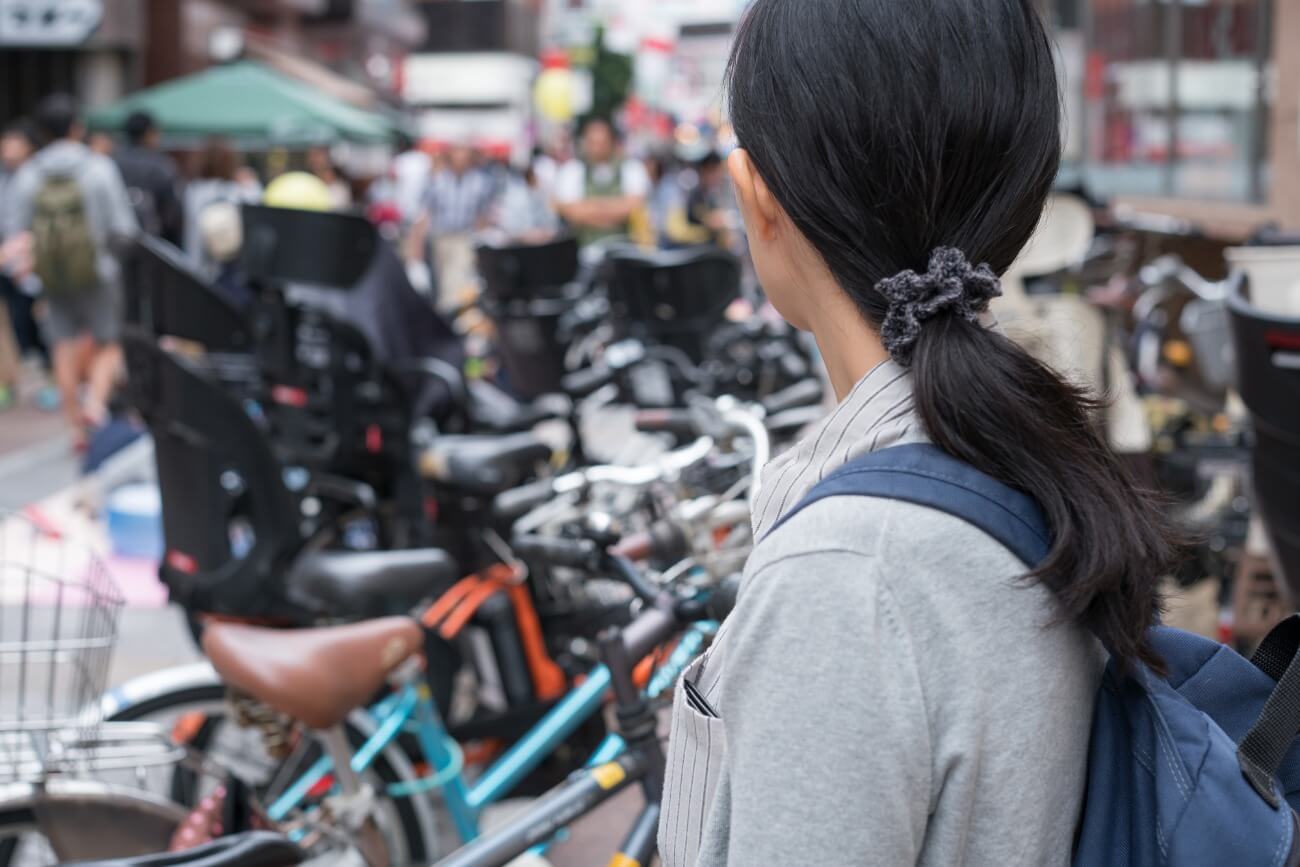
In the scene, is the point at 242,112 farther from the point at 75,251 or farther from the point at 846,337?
the point at 846,337

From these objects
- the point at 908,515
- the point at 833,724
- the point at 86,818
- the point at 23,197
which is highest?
the point at 908,515

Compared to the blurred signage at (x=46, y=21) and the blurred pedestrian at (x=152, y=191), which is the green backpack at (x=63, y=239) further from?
the blurred signage at (x=46, y=21)

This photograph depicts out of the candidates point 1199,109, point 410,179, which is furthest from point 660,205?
point 410,179

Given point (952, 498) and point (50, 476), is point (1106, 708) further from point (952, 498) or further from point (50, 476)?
point (50, 476)

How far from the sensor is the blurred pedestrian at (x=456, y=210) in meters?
14.3

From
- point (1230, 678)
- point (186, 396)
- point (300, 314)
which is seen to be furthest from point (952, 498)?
point (300, 314)

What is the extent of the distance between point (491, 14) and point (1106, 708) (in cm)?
6681

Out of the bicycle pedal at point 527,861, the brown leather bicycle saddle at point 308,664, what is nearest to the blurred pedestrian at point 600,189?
the brown leather bicycle saddle at point 308,664

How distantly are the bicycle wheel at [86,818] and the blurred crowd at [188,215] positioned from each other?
3467 millimetres

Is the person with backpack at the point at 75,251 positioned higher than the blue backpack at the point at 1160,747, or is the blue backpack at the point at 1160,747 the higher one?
the blue backpack at the point at 1160,747

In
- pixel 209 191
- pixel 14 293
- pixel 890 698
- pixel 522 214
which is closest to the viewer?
pixel 890 698

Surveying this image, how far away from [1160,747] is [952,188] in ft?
1.53

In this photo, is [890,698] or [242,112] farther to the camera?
[242,112]

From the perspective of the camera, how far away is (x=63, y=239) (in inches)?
377
